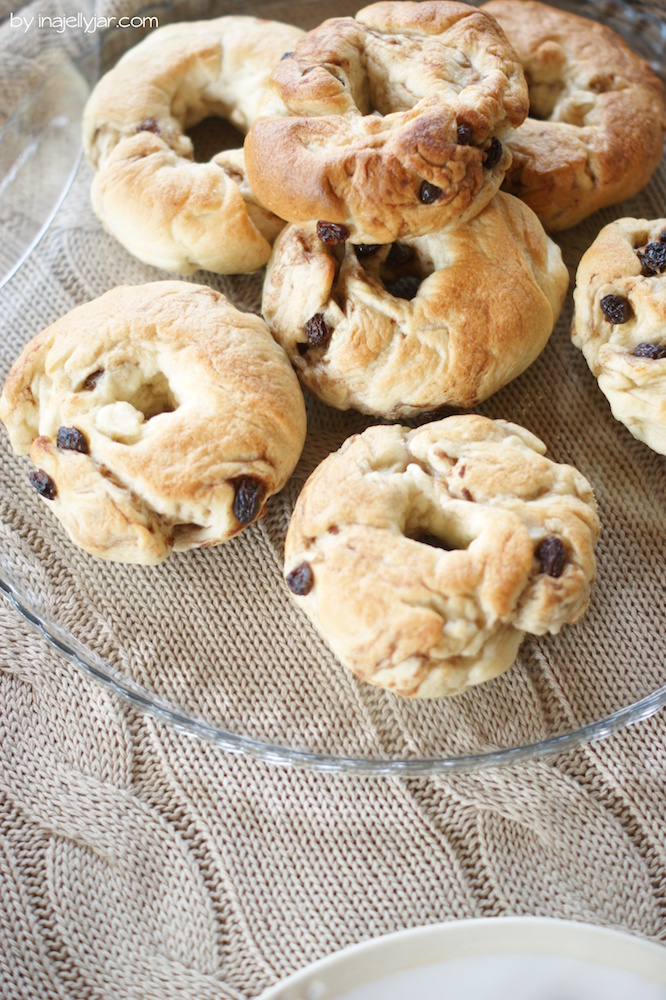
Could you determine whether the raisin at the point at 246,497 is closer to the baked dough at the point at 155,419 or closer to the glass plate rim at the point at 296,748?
the baked dough at the point at 155,419

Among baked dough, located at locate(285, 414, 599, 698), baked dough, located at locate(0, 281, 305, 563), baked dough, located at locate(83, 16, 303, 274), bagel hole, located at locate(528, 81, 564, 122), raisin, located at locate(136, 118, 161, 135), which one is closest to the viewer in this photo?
baked dough, located at locate(285, 414, 599, 698)

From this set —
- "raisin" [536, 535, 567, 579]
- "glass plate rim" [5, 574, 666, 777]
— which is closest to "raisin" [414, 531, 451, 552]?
"raisin" [536, 535, 567, 579]

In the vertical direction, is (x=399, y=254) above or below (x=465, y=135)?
below

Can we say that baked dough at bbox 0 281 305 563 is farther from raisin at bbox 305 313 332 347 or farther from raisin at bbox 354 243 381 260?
raisin at bbox 354 243 381 260

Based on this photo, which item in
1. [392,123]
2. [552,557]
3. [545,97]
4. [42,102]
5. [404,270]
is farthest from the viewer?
[42,102]

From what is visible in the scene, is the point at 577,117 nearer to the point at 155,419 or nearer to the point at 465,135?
the point at 465,135

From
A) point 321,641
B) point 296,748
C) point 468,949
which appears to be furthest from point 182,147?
point 468,949

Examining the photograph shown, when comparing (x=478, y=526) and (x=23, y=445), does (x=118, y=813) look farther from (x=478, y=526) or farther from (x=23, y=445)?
(x=478, y=526)
